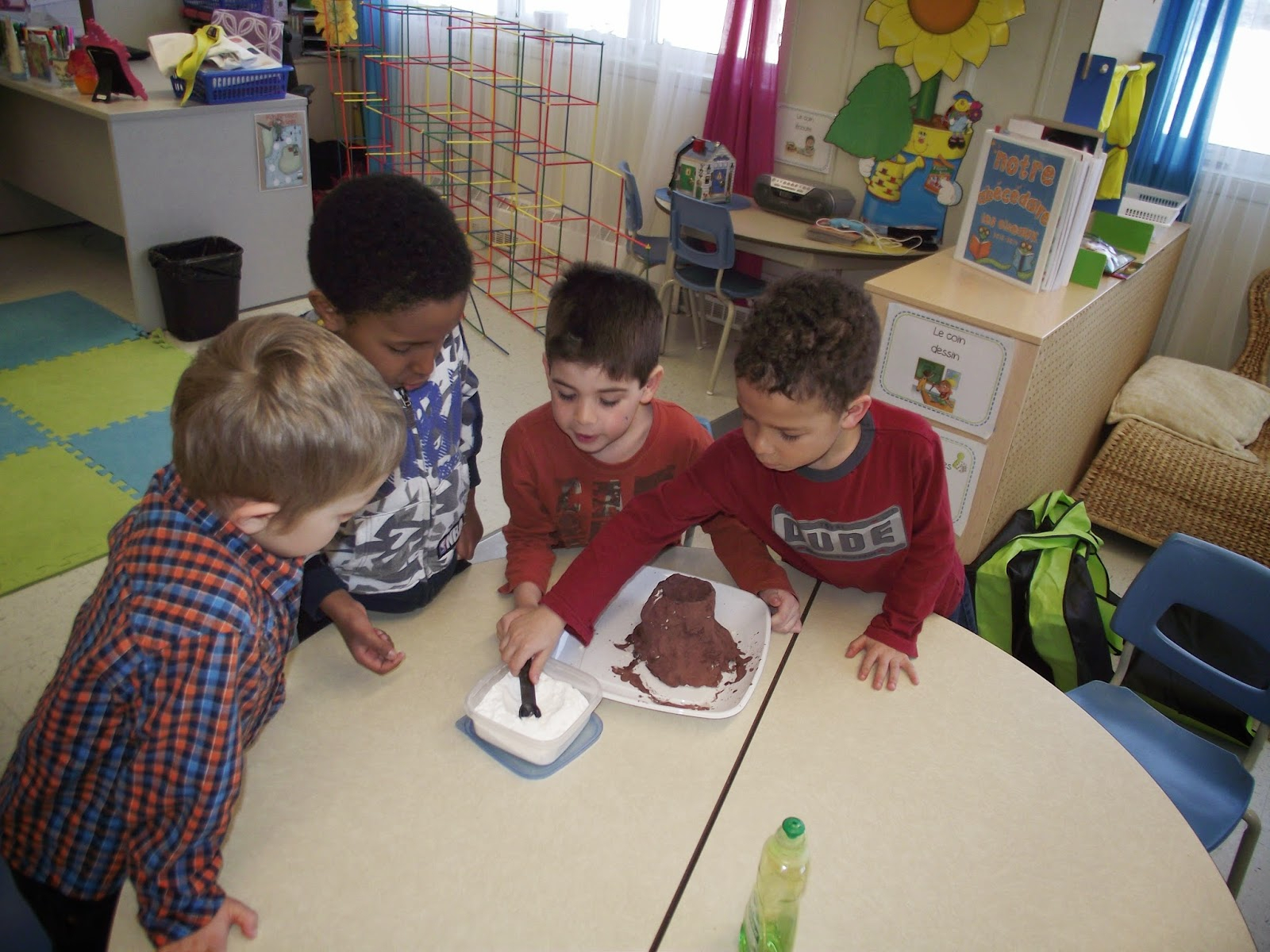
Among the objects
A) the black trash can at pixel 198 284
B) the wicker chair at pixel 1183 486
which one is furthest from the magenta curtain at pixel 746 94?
the black trash can at pixel 198 284

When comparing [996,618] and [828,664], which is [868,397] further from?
[996,618]

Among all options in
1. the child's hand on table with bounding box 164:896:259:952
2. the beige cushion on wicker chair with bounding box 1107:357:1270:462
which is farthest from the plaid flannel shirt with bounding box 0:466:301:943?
the beige cushion on wicker chair with bounding box 1107:357:1270:462

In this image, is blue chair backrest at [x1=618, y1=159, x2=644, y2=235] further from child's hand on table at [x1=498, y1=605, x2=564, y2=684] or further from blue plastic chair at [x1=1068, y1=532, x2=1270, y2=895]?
child's hand on table at [x1=498, y1=605, x2=564, y2=684]

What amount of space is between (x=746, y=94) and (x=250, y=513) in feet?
11.9

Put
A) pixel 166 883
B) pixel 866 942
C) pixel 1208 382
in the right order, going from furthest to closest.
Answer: pixel 1208 382 → pixel 866 942 → pixel 166 883

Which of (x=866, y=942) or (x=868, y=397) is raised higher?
(x=868, y=397)

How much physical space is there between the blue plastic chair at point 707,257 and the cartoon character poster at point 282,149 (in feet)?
5.70

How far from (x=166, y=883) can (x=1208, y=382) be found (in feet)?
10.9

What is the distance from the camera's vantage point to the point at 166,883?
797 millimetres

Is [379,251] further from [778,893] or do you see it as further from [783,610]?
[778,893]

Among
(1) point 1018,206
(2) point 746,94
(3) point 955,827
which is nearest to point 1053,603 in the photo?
(1) point 1018,206

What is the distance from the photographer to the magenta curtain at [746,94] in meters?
3.84

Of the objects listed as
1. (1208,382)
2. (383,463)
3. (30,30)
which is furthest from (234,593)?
(30,30)

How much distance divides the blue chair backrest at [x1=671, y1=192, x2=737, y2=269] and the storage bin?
1384mm
